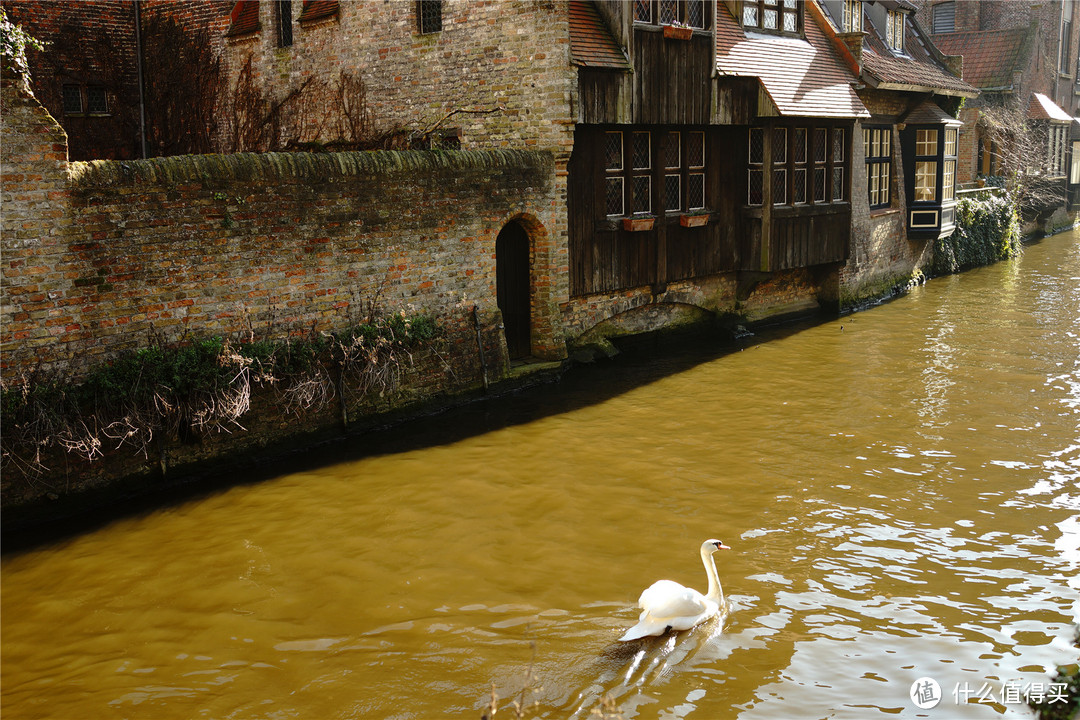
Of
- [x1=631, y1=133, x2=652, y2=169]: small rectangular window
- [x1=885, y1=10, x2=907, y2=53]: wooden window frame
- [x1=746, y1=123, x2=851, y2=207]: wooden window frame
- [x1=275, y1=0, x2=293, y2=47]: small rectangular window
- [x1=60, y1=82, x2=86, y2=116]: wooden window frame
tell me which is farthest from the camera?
[x1=885, y1=10, x2=907, y2=53]: wooden window frame

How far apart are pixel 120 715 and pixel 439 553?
2.98 m

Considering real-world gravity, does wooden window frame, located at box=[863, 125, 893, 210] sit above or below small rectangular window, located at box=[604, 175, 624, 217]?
above

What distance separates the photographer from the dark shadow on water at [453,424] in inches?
357

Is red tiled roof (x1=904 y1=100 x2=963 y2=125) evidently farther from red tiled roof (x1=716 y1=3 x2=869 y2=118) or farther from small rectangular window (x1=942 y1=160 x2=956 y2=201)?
red tiled roof (x1=716 y1=3 x2=869 y2=118)

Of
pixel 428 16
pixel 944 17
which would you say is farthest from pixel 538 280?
pixel 944 17

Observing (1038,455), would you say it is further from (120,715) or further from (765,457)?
(120,715)

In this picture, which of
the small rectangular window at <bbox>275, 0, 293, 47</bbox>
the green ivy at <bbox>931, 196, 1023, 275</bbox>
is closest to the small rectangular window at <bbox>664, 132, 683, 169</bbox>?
the small rectangular window at <bbox>275, 0, 293, 47</bbox>

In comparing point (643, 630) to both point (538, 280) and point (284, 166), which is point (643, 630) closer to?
point (284, 166)

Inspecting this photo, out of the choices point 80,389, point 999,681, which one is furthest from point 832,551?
point 80,389

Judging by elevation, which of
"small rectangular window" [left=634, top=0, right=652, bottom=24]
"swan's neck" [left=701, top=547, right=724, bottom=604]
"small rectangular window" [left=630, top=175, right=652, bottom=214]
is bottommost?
"swan's neck" [left=701, top=547, right=724, bottom=604]

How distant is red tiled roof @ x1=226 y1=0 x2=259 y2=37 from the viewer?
1947cm

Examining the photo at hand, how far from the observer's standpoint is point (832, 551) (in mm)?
8211

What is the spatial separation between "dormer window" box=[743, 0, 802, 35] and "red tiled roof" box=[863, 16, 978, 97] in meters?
2.29

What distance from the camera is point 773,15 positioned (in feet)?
59.0
